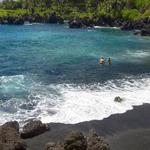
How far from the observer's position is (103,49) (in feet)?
278

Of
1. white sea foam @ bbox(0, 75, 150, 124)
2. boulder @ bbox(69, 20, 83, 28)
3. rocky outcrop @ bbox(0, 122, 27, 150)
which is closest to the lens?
rocky outcrop @ bbox(0, 122, 27, 150)

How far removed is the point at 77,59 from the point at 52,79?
18029mm

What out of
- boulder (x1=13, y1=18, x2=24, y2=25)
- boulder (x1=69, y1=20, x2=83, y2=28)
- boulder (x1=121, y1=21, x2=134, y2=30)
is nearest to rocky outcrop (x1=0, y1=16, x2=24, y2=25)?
boulder (x1=13, y1=18, x2=24, y2=25)

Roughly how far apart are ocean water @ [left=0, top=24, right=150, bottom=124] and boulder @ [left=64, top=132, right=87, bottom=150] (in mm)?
8044

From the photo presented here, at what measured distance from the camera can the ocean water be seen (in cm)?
3781

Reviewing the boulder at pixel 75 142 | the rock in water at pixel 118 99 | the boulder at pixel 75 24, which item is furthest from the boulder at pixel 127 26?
the boulder at pixel 75 142

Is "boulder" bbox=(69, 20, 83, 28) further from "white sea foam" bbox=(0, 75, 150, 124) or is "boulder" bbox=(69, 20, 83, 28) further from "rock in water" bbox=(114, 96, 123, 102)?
"rock in water" bbox=(114, 96, 123, 102)

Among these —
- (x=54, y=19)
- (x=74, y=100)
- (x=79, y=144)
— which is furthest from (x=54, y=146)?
(x=54, y=19)

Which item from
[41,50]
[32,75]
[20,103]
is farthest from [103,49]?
[20,103]

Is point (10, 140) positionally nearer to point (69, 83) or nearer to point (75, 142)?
point (75, 142)

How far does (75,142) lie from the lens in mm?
26562

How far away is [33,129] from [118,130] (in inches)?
313

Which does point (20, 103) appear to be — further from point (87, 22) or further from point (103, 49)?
point (87, 22)

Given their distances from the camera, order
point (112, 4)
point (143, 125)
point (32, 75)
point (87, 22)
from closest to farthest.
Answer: point (143, 125) < point (32, 75) < point (87, 22) < point (112, 4)
